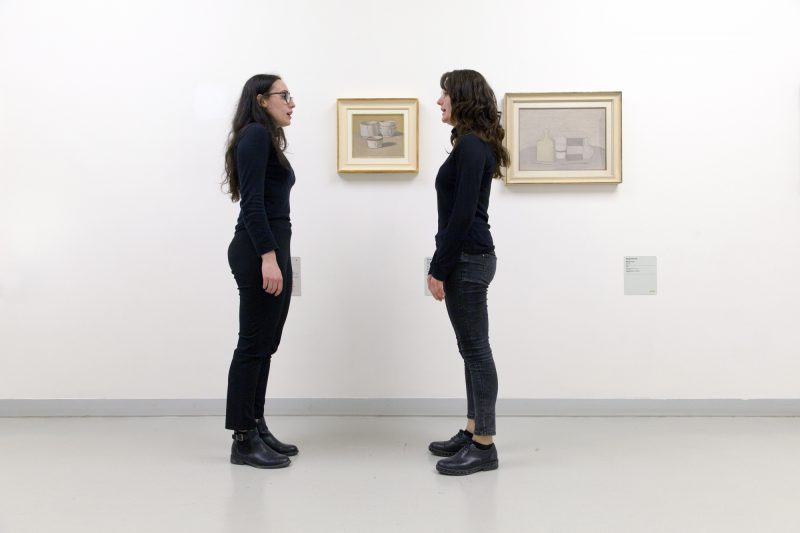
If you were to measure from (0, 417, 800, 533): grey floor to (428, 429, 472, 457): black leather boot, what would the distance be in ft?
0.18

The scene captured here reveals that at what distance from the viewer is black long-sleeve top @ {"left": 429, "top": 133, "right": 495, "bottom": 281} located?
2309 millimetres

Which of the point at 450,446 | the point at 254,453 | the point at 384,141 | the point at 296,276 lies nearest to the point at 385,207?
the point at 384,141

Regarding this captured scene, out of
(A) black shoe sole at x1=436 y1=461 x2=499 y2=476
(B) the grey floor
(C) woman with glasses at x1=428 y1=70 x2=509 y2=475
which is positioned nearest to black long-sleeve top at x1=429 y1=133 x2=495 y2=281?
(C) woman with glasses at x1=428 y1=70 x2=509 y2=475

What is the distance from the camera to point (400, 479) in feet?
7.60

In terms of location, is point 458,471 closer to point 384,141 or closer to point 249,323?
point 249,323

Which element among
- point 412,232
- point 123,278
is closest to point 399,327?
point 412,232

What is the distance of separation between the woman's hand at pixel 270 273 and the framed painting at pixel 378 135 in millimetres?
879

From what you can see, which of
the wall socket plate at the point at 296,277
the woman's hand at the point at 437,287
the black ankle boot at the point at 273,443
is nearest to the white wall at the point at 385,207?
the wall socket plate at the point at 296,277

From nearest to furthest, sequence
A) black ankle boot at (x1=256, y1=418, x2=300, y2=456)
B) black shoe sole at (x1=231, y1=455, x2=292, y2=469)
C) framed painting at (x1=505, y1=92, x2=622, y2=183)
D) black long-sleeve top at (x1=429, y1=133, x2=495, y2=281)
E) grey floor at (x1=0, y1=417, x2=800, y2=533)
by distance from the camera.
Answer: grey floor at (x1=0, y1=417, x2=800, y2=533), black long-sleeve top at (x1=429, y1=133, x2=495, y2=281), black shoe sole at (x1=231, y1=455, x2=292, y2=469), black ankle boot at (x1=256, y1=418, x2=300, y2=456), framed painting at (x1=505, y1=92, x2=622, y2=183)

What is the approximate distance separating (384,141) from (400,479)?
59.8 inches

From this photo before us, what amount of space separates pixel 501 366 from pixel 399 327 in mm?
504

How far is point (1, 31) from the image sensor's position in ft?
10.4

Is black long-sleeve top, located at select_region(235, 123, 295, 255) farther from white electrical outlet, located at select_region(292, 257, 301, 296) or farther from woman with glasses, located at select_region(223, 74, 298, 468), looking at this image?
white electrical outlet, located at select_region(292, 257, 301, 296)

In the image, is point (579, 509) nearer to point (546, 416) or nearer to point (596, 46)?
point (546, 416)
